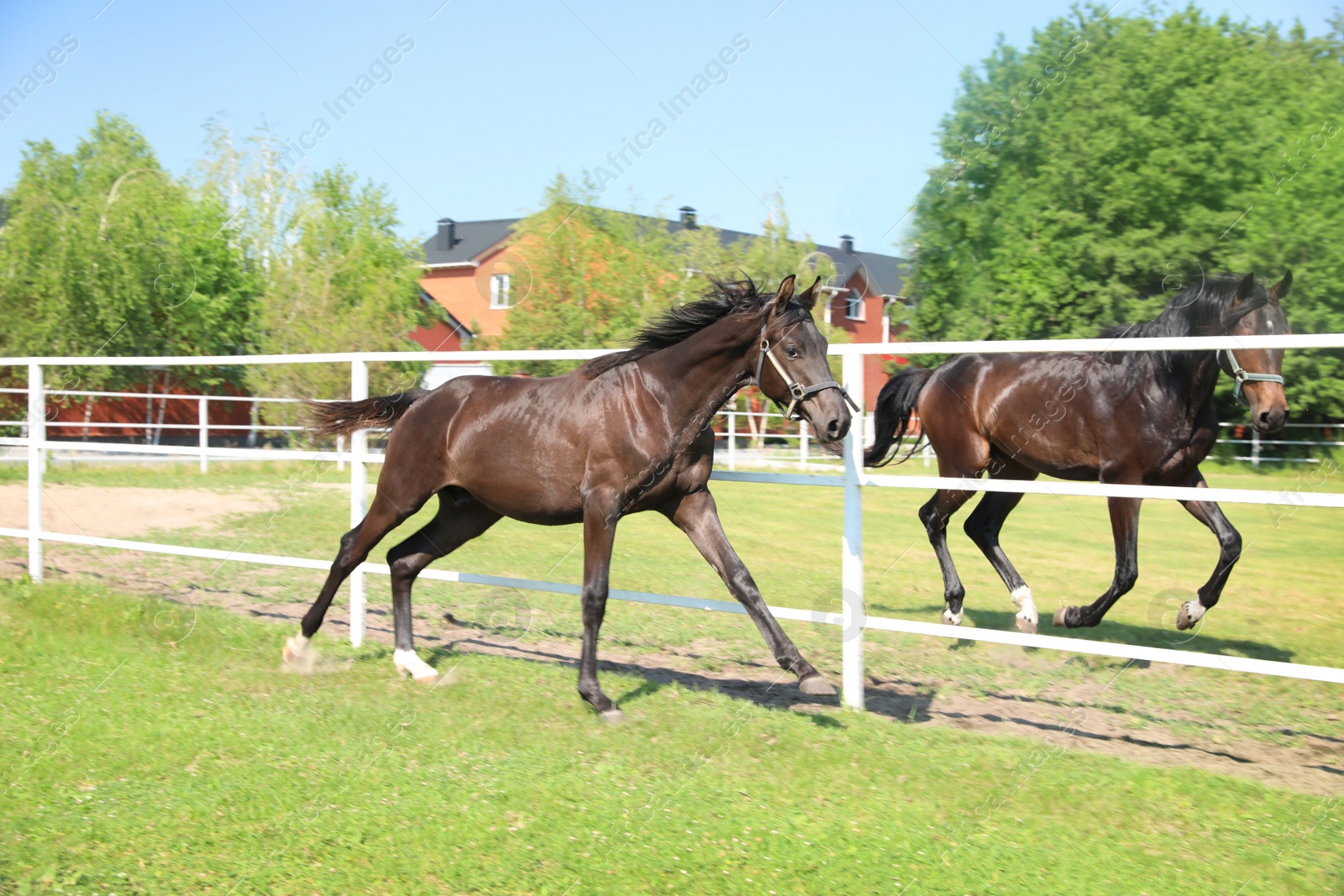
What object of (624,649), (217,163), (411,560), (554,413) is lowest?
(624,649)

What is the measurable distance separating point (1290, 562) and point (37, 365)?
11576mm

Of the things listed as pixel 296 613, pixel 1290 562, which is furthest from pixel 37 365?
pixel 1290 562

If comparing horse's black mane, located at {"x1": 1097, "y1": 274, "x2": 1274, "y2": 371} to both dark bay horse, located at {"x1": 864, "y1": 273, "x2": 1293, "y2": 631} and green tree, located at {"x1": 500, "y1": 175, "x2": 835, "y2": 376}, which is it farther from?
green tree, located at {"x1": 500, "y1": 175, "x2": 835, "y2": 376}

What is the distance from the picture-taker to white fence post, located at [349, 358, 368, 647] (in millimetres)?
5867

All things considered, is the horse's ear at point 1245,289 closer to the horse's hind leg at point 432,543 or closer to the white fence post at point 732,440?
the horse's hind leg at point 432,543

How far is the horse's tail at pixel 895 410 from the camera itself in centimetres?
766

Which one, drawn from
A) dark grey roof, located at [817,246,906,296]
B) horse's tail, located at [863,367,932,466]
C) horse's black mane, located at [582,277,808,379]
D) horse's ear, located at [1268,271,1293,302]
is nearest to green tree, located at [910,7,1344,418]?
dark grey roof, located at [817,246,906,296]

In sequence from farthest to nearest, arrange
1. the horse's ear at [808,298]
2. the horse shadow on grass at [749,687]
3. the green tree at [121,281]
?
the green tree at [121,281] < the horse shadow on grass at [749,687] < the horse's ear at [808,298]

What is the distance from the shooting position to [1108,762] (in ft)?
13.0

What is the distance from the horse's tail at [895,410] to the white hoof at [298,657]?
4.20 metres

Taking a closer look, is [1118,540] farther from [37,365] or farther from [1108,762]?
[37,365]

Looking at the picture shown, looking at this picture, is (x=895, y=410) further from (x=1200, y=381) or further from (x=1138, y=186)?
(x=1138, y=186)

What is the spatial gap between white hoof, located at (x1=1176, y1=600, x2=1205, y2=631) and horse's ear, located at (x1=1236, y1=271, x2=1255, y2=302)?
1.67 metres

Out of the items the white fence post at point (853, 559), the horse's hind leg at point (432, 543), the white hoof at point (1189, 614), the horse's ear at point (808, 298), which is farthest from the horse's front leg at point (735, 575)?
the white hoof at point (1189, 614)
